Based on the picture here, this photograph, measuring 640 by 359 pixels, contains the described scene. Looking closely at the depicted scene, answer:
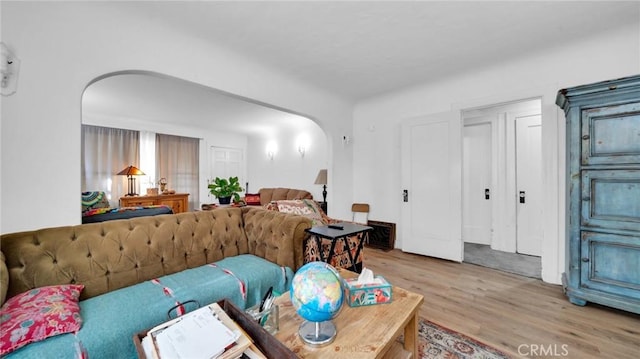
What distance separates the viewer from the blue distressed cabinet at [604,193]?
6.56ft

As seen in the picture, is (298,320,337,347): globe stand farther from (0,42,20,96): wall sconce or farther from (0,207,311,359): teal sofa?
(0,42,20,96): wall sconce

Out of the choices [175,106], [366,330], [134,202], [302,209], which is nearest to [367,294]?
[366,330]

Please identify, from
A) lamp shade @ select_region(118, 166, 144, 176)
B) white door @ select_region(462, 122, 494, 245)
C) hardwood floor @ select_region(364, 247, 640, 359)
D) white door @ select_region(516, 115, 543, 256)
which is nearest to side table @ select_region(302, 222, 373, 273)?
hardwood floor @ select_region(364, 247, 640, 359)

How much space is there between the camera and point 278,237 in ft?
7.25

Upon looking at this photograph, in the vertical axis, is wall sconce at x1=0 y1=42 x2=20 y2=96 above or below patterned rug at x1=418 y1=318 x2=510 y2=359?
above

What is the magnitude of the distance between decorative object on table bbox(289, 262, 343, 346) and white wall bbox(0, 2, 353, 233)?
6.08 feet

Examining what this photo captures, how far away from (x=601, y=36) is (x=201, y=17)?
373 centimetres

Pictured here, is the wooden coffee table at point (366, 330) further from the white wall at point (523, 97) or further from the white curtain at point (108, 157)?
the white curtain at point (108, 157)

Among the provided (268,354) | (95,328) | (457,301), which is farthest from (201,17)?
(457,301)

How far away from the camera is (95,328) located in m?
1.24

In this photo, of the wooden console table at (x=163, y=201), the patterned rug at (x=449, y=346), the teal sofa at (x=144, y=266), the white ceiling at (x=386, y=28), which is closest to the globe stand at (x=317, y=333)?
the teal sofa at (x=144, y=266)

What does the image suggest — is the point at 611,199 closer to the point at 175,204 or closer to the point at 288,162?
the point at 288,162

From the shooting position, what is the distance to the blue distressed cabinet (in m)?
2.00

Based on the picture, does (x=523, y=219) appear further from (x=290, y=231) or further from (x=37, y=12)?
(x=37, y=12)
